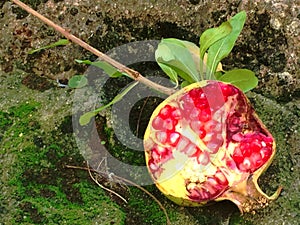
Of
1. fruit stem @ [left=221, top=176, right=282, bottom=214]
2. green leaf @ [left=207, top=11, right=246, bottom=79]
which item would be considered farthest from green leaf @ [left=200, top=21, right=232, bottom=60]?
fruit stem @ [left=221, top=176, right=282, bottom=214]

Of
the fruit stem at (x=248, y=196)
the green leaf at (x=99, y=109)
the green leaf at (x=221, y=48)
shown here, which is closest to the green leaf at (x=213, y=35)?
the green leaf at (x=221, y=48)

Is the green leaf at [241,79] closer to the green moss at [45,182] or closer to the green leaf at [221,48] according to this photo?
the green leaf at [221,48]

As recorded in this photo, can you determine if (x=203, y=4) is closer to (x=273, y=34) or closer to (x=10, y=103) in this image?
(x=273, y=34)

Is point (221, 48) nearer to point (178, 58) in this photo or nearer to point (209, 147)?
point (178, 58)

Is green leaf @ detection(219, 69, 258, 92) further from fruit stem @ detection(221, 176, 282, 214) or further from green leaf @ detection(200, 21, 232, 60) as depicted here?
fruit stem @ detection(221, 176, 282, 214)

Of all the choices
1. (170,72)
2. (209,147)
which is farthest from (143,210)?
(170,72)

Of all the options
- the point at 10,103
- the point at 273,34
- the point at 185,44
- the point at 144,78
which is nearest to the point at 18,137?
the point at 10,103

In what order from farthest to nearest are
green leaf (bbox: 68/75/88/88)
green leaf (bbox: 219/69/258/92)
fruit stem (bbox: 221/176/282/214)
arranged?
green leaf (bbox: 68/75/88/88)
green leaf (bbox: 219/69/258/92)
fruit stem (bbox: 221/176/282/214)
